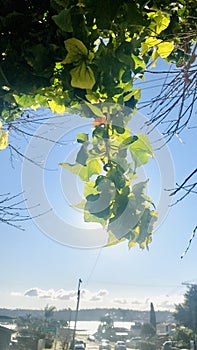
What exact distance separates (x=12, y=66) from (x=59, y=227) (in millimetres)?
256

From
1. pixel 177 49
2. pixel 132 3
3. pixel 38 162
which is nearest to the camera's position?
pixel 132 3

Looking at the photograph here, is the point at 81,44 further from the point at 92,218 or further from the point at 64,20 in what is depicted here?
the point at 92,218

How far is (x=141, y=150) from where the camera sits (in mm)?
361

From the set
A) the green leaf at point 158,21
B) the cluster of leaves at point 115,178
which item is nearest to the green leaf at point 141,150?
the cluster of leaves at point 115,178

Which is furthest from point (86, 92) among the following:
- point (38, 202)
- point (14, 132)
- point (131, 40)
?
point (14, 132)

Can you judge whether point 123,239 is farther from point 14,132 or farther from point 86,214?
point 14,132

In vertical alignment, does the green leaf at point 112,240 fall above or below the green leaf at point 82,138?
below

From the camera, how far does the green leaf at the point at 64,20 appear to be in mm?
277

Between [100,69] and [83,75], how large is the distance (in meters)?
0.02

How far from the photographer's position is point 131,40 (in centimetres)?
30

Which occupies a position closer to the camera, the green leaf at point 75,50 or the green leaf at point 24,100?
the green leaf at point 75,50

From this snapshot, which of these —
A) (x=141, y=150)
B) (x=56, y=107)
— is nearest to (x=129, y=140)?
(x=141, y=150)

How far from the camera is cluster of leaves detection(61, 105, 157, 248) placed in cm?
34

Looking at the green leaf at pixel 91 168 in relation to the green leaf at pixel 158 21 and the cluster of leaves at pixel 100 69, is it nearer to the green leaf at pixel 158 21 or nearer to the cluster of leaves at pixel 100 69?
the cluster of leaves at pixel 100 69
